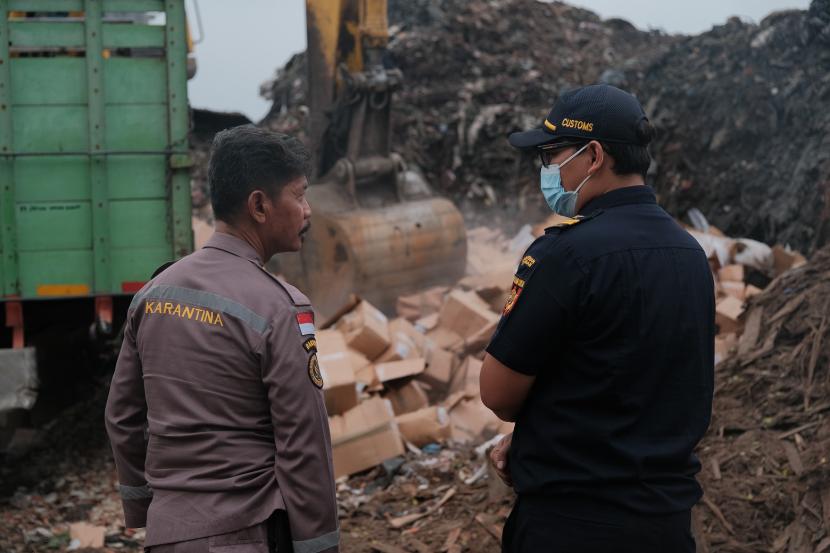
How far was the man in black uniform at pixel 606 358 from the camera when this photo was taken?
2.15 meters

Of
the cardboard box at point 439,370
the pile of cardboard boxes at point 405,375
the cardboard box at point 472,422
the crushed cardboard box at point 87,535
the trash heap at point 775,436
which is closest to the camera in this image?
the trash heap at point 775,436

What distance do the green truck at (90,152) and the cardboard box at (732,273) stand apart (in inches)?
227

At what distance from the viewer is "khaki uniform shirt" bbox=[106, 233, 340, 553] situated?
2117 mm

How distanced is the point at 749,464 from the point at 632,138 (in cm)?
305

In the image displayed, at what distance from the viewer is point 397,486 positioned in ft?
19.1

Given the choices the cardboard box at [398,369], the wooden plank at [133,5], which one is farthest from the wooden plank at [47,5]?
the cardboard box at [398,369]

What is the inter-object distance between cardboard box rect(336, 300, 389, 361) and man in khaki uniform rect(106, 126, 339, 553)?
5.31m

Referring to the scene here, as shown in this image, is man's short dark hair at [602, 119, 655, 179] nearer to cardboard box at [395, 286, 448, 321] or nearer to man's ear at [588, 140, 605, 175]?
man's ear at [588, 140, 605, 175]

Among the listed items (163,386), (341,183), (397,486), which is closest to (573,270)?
(163,386)

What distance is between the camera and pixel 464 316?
833cm

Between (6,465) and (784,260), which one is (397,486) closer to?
(6,465)

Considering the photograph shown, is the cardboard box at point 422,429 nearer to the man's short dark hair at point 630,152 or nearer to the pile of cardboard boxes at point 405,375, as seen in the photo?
the pile of cardboard boxes at point 405,375

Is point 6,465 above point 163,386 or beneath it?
beneath

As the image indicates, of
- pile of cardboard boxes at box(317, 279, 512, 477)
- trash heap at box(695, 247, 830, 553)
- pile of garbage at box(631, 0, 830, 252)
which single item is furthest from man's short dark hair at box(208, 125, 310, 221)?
pile of garbage at box(631, 0, 830, 252)
